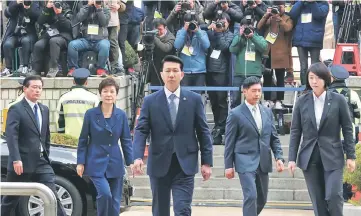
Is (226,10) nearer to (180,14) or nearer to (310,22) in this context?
(180,14)

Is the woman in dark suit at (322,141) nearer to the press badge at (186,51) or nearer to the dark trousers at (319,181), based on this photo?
the dark trousers at (319,181)

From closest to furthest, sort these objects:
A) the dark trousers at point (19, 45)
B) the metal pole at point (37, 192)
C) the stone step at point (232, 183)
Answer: the metal pole at point (37, 192) < the stone step at point (232, 183) < the dark trousers at point (19, 45)

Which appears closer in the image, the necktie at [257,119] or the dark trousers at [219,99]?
the necktie at [257,119]

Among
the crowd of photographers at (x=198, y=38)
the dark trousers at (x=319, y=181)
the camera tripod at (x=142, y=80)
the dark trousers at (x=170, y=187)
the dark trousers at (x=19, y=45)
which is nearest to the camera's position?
the dark trousers at (x=170, y=187)

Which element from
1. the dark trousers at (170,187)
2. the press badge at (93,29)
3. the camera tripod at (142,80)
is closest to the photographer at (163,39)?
the camera tripod at (142,80)

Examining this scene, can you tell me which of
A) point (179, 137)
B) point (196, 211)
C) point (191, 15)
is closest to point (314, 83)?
point (179, 137)

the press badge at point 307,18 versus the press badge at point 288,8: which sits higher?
the press badge at point 288,8

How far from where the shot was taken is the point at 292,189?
47.6 ft

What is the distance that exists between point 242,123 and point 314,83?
87 centimetres

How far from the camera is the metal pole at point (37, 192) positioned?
19.9 ft

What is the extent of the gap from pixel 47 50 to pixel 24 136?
648 centimetres

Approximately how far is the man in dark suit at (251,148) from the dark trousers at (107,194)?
1.30 metres

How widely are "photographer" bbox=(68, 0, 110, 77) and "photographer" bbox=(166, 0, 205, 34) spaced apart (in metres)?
1.13

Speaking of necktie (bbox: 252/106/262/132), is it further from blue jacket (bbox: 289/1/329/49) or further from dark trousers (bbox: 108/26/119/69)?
dark trousers (bbox: 108/26/119/69)
